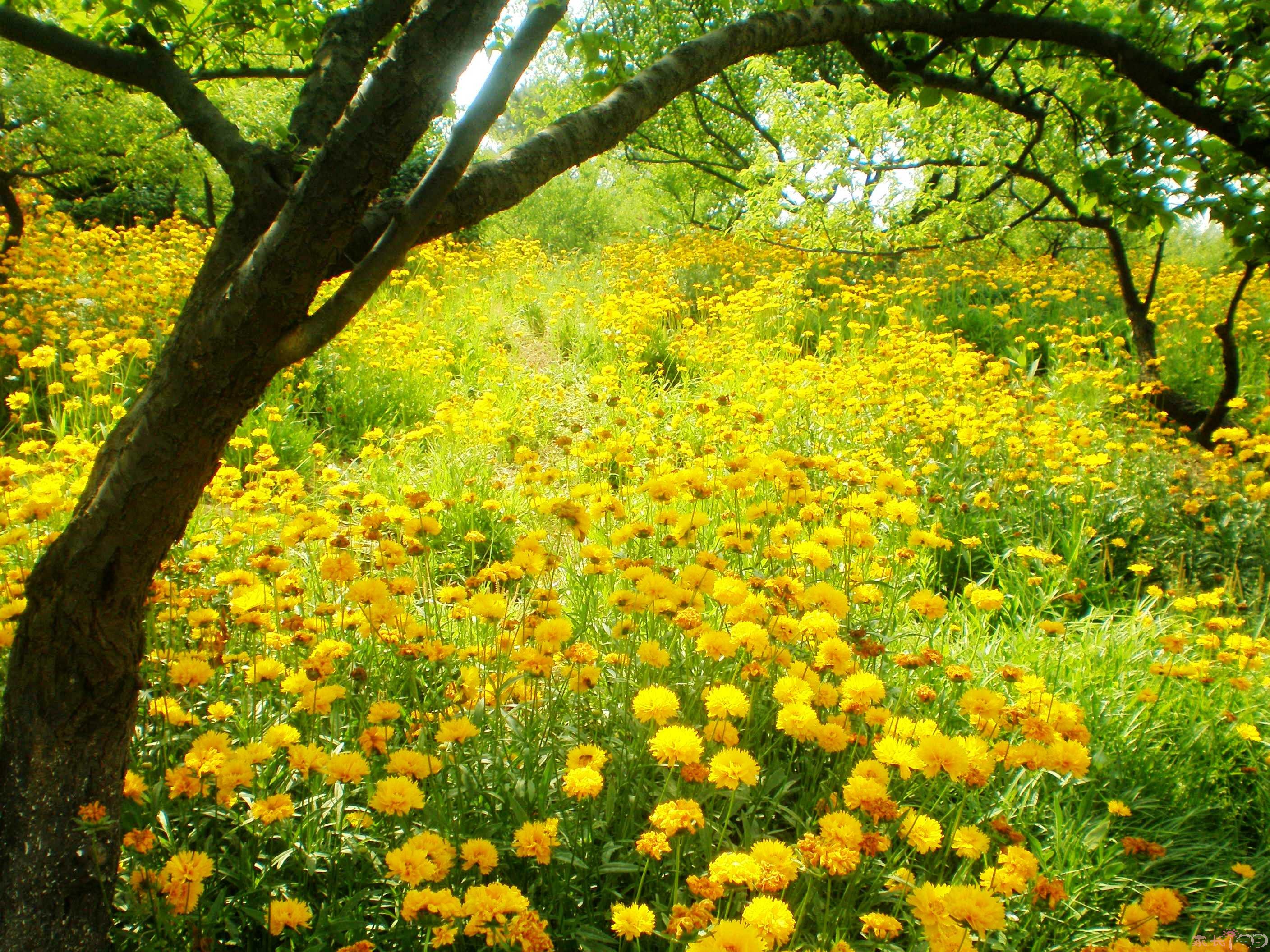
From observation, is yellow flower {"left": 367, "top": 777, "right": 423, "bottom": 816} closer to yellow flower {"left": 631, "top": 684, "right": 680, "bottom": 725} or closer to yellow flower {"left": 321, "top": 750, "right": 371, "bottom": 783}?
yellow flower {"left": 321, "top": 750, "right": 371, "bottom": 783}

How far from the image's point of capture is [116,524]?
1.28 meters

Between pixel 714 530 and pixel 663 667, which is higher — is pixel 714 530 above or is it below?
above

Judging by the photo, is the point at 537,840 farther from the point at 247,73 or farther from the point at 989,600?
the point at 247,73

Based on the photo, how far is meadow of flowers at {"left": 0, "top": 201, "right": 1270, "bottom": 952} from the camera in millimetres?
1479

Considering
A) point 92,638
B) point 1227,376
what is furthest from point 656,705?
point 1227,376

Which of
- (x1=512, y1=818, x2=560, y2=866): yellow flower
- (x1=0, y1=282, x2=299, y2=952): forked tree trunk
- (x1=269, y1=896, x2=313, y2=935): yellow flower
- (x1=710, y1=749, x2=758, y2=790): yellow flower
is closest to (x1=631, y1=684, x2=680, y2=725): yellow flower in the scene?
(x1=710, y1=749, x2=758, y2=790): yellow flower

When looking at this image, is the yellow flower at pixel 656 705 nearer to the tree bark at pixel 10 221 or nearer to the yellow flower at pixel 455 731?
the yellow flower at pixel 455 731

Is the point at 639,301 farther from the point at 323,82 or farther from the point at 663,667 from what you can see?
the point at 323,82

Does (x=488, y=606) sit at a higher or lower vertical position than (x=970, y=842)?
lower

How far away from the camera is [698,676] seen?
2.19m

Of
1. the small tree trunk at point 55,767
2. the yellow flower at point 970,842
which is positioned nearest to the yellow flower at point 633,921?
the yellow flower at point 970,842

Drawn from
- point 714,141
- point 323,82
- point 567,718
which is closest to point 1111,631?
point 567,718

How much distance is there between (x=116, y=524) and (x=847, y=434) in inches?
153

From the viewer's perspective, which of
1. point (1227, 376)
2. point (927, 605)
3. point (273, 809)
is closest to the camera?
point (273, 809)
